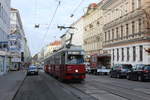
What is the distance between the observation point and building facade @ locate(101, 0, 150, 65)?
48.8 m

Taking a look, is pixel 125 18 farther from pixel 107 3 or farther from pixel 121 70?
pixel 121 70

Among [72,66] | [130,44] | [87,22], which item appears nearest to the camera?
[72,66]

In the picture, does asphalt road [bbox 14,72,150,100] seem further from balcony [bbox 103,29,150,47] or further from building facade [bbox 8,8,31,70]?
building facade [bbox 8,8,31,70]

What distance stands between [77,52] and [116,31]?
33.6m

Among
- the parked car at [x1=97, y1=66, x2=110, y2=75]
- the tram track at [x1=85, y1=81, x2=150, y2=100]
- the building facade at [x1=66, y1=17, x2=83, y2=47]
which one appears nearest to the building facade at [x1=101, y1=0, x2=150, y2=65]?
the parked car at [x1=97, y1=66, x2=110, y2=75]

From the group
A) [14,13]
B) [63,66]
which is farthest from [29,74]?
[14,13]

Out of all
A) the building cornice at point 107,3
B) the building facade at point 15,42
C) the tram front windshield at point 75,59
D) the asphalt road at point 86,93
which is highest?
the building cornice at point 107,3

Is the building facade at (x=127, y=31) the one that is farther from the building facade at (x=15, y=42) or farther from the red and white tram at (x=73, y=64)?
the red and white tram at (x=73, y=64)

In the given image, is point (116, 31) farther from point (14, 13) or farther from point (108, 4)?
point (14, 13)

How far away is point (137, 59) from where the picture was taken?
50.8 m

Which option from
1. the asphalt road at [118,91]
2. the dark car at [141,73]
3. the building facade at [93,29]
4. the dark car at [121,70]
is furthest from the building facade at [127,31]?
the asphalt road at [118,91]

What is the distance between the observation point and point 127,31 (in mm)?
56531

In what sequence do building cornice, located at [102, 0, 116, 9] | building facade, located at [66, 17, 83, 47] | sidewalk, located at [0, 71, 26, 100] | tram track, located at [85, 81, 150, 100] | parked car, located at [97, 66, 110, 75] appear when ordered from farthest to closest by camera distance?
building facade, located at [66, 17, 83, 47]
building cornice, located at [102, 0, 116, 9]
parked car, located at [97, 66, 110, 75]
sidewalk, located at [0, 71, 26, 100]
tram track, located at [85, 81, 150, 100]

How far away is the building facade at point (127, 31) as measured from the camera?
48.8 meters
